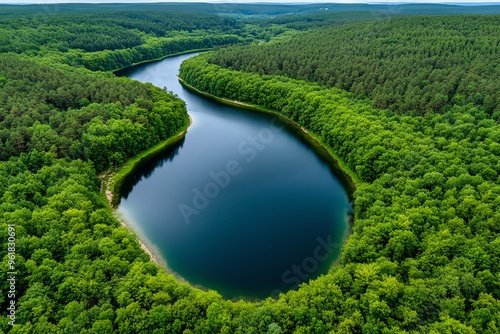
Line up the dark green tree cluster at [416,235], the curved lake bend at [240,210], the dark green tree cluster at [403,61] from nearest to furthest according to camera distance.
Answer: the dark green tree cluster at [416,235]
the curved lake bend at [240,210]
the dark green tree cluster at [403,61]

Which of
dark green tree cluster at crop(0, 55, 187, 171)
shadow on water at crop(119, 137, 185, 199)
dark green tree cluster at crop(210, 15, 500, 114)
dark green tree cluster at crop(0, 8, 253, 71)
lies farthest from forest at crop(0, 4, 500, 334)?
dark green tree cluster at crop(0, 8, 253, 71)

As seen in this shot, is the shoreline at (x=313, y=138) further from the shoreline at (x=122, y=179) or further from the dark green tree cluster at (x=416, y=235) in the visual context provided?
the shoreline at (x=122, y=179)

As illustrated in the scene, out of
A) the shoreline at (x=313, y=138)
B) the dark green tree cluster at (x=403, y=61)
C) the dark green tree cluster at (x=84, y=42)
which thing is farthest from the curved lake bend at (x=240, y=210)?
the dark green tree cluster at (x=84, y=42)

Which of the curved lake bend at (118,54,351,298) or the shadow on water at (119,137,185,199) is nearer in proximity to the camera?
the curved lake bend at (118,54,351,298)

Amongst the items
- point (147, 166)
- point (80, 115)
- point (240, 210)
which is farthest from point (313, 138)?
point (80, 115)

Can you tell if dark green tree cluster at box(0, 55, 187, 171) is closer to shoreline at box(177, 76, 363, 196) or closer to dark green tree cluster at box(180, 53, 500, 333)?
shoreline at box(177, 76, 363, 196)

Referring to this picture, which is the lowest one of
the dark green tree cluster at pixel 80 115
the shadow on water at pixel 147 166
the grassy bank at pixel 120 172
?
the shadow on water at pixel 147 166
